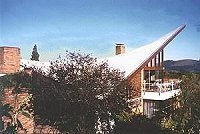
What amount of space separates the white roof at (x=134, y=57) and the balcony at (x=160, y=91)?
105 cm

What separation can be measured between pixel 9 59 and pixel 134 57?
255 centimetres

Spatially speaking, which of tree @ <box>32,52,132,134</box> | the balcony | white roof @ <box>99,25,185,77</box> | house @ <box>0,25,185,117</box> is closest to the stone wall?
house @ <box>0,25,185,117</box>

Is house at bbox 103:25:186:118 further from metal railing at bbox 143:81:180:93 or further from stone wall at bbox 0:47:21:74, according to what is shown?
stone wall at bbox 0:47:21:74

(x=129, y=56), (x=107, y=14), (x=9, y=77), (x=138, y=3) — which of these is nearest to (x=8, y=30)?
(x=9, y=77)

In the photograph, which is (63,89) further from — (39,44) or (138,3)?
(138,3)

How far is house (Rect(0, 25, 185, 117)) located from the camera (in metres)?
4.48

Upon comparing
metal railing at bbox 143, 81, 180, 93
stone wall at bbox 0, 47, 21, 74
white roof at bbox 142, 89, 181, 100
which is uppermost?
stone wall at bbox 0, 47, 21, 74

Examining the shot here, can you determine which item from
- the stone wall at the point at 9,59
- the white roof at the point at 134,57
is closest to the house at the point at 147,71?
the white roof at the point at 134,57

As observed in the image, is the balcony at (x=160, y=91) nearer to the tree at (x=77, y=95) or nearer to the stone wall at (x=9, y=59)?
the tree at (x=77, y=95)

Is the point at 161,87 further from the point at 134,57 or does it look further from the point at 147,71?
the point at 134,57

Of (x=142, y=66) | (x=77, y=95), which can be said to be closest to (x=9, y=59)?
(x=77, y=95)

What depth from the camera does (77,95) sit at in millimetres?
4559

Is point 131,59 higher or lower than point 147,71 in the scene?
higher

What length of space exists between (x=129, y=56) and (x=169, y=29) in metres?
1.92
